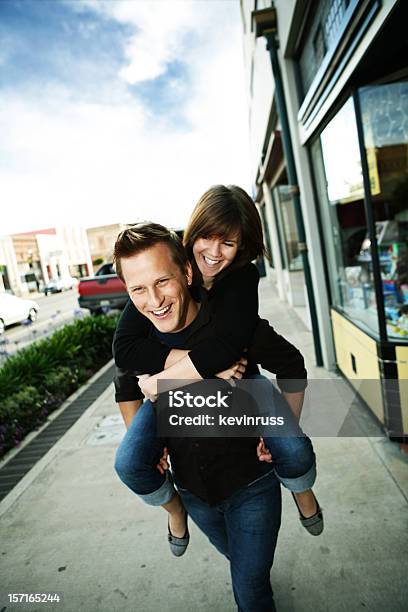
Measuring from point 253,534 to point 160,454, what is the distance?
16.7 inches

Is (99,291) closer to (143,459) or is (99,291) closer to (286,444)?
(143,459)

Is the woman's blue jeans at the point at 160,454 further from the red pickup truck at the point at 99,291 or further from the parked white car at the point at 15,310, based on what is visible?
the parked white car at the point at 15,310

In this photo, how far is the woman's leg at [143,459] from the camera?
1491mm

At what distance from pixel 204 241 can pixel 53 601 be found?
208 cm

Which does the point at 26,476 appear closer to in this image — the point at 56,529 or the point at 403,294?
the point at 56,529

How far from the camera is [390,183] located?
3.84m

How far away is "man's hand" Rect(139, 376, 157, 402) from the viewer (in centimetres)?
147

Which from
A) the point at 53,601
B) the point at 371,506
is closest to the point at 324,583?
the point at 371,506

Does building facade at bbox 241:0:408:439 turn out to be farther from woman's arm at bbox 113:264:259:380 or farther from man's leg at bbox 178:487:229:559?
man's leg at bbox 178:487:229:559

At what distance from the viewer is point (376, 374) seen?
11.1 ft

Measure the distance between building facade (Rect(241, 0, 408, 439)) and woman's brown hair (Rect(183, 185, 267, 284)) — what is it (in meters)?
1.28

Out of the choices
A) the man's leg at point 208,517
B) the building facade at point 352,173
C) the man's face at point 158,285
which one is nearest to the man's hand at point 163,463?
Answer: the man's leg at point 208,517

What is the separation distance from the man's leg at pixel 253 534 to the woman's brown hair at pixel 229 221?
0.85m

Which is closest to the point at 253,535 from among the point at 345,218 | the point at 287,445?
the point at 287,445
